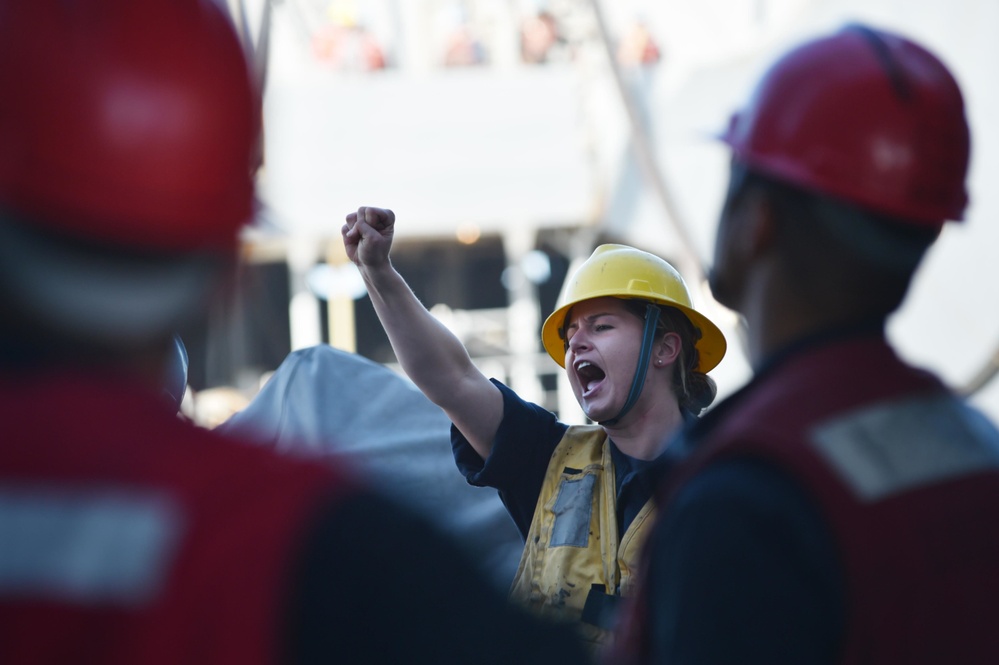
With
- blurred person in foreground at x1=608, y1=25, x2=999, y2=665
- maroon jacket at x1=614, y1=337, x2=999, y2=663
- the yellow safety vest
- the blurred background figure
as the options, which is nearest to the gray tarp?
the yellow safety vest

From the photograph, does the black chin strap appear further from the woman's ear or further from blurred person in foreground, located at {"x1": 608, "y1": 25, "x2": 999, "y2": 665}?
blurred person in foreground, located at {"x1": 608, "y1": 25, "x2": 999, "y2": 665}

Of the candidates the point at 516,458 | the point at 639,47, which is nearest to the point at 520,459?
the point at 516,458

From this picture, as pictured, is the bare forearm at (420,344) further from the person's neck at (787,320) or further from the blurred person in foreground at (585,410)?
the person's neck at (787,320)

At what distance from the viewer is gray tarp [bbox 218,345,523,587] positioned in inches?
133

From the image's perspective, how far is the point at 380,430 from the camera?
357 cm

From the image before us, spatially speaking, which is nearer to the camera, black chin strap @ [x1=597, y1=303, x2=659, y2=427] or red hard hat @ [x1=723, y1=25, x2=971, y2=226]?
red hard hat @ [x1=723, y1=25, x2=971, y2=226]

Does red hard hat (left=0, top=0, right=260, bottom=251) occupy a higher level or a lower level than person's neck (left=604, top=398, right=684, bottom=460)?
higher

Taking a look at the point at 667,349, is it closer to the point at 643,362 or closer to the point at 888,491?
the point at 643,362

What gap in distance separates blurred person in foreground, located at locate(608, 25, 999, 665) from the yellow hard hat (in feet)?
5.55

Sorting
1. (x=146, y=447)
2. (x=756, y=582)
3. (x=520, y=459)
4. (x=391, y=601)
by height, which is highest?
(x=146, y=447)

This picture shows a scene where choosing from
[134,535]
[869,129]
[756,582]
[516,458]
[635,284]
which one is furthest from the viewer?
[635,284]

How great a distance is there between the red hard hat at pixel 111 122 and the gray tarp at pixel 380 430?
7.74ft

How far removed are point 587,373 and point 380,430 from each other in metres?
0.72

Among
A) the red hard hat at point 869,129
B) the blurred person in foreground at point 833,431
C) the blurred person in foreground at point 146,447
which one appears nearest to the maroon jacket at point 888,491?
the blurred person in foreground at point 833,431
